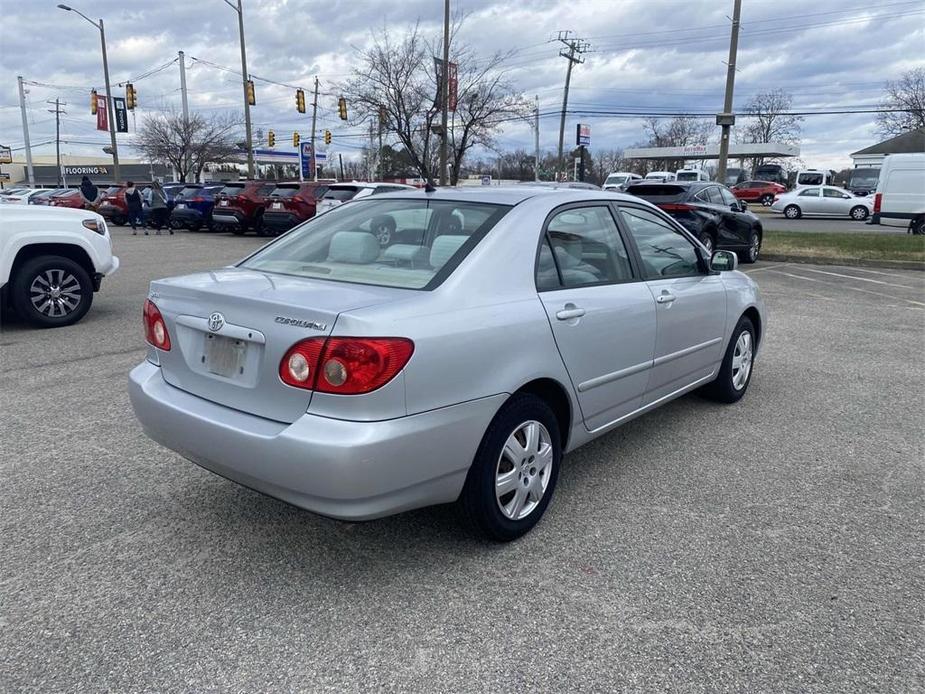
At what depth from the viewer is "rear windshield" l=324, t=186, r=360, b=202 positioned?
57.9 feet

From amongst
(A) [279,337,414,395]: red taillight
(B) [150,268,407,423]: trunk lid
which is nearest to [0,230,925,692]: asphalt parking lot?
(B) [150,268,407,423]: trunk lid

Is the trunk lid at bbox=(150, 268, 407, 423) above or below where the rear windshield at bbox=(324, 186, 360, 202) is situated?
below

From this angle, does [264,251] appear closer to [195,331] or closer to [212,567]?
[195,331]

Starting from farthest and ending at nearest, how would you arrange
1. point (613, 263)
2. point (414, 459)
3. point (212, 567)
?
point (613, 263) < point (212, 567) < point (414, 459)

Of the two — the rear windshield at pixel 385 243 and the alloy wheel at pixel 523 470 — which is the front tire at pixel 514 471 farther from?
the rear windshield at pixel 385 243

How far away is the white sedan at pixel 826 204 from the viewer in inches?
1197

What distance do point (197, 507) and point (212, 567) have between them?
61cm

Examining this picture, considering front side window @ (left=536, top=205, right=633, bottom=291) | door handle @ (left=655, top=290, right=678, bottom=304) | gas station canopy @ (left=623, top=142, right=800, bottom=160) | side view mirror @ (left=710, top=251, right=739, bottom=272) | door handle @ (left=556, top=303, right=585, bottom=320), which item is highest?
gas station canopy @ (left=623, top=142, right=800, bottom=160)

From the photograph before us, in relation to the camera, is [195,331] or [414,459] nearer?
[414,459]

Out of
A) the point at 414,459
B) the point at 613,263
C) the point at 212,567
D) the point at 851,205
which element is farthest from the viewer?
the point at 851,205

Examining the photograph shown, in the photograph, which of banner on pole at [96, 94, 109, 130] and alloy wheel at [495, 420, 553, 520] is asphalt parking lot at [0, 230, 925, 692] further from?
banner on pole at [96, 94, 109, 130]

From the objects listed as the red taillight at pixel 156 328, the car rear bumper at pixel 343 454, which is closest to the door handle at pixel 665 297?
the car rear bumper at pixel 343 454

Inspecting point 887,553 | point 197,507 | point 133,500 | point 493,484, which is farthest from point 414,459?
point 887,553

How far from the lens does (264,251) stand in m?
3.79
